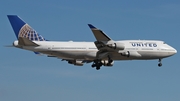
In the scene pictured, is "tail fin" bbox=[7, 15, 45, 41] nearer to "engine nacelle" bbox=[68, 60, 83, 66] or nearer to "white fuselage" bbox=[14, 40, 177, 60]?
"white fuselage" bbox=[14, 40, 177, 60]

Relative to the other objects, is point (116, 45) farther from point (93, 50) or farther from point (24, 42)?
point (24, 42)

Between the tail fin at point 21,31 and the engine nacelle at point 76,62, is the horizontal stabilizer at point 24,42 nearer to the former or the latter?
the tail fin at point 21,31

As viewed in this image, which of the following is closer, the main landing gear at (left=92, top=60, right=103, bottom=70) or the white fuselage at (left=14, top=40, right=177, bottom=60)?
the white fuselage at (left=14, top=40, right=177, bottom=60)

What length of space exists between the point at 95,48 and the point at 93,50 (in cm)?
62

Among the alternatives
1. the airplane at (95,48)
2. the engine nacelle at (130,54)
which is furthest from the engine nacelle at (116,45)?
the engine nacelle at (130,54)

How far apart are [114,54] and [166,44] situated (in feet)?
33.8

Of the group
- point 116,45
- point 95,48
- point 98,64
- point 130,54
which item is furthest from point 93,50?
point 130,54

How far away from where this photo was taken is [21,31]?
77125 millimetres

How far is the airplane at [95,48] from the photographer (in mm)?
72375

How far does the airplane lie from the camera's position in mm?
72375

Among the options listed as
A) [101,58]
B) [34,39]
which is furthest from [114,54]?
[34,39]

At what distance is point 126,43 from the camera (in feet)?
257

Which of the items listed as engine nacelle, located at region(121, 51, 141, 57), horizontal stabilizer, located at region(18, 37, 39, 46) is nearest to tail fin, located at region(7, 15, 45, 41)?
horizontal stabilizer, located at region(18, 37, 39, 46)

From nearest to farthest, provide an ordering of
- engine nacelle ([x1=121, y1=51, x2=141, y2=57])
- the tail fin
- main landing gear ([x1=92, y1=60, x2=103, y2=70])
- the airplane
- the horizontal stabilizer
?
the horizontal stabilizer < the airplane < engine nacelle ([x1=121, y1=51, x2=141, y2=57]) < the tail fin < main landing gear ([x1=92, y1=60, x2=103, y2=70])
